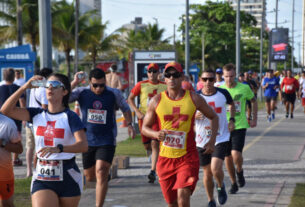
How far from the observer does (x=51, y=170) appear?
5051mm

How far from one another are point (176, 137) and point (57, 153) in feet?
4.64

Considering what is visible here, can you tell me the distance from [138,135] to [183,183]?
11555 mm

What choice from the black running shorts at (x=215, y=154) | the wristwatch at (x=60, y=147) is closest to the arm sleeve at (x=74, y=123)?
the wristwatch at (x=60, y=147)

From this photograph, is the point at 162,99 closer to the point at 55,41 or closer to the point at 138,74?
the point at 138,74

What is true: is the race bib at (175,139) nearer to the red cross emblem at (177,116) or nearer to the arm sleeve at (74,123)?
the red cross emblem at (177,116)

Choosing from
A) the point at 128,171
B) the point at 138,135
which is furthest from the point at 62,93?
the point at 138,135

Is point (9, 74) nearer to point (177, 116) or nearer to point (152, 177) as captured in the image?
point (152, 177)

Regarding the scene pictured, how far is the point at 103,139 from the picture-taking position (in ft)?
25.0

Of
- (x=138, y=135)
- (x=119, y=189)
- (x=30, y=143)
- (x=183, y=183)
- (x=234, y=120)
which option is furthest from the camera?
(x=138, y=135)

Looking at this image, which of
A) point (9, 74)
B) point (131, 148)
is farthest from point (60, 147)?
point (131, 148)

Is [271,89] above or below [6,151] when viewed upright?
below

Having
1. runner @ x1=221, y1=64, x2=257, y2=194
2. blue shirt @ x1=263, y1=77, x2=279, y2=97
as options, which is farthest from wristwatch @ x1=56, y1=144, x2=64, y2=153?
blue shirt @ x1=263, y1=77, x2=279, y2=97

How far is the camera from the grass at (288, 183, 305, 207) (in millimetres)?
7965

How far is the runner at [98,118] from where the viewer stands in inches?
298
